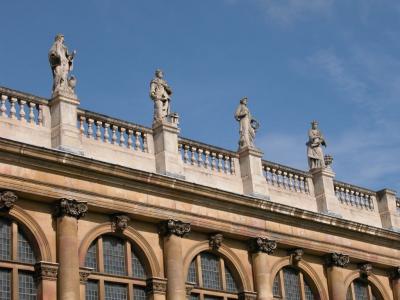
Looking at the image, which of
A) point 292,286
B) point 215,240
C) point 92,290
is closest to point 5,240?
point 92,290

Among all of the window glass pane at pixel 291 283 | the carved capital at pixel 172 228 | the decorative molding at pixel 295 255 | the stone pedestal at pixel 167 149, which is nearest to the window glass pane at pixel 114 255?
the carved capital at pixel 172 228

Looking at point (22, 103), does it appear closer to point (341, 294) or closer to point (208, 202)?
point (208, 202)

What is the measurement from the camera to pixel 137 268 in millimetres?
29109

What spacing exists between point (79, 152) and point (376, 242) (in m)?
14.0

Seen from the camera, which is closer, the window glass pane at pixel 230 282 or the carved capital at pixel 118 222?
the carved capital at pixel 118 222

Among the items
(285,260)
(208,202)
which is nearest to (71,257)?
(208,202)

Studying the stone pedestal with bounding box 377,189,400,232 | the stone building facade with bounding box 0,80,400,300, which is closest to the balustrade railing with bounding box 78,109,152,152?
the stone building facade with bounding box 0,80,400,300

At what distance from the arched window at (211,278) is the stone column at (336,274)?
4.54 metres

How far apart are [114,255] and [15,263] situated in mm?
3579

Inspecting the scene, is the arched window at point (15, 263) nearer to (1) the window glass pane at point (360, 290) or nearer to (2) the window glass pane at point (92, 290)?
(2) the window glass pane at point (92, 290)

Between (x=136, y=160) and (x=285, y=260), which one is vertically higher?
(x=136, y=160)

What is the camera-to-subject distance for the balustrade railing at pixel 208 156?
31.8 metres

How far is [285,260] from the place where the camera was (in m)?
33.3

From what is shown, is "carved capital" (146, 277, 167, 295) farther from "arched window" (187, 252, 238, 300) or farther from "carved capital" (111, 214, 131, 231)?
"carved capital" (111, 214, 131, 231)
